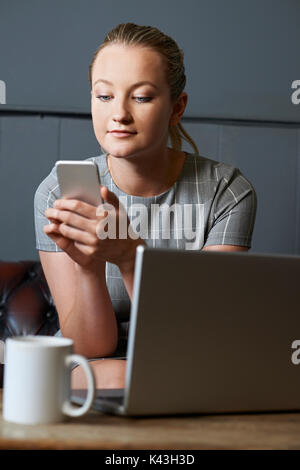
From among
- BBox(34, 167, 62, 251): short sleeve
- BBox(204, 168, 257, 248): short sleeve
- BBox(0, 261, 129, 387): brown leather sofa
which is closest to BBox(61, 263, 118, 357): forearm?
BBox(34, 167, 62, 251): short sleeve

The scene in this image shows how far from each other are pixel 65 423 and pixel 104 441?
0.08 metres

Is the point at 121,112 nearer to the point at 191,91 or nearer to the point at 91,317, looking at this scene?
the point at 91,317

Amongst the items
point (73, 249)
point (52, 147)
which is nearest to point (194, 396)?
point (73, 249)

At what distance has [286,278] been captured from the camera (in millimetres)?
743

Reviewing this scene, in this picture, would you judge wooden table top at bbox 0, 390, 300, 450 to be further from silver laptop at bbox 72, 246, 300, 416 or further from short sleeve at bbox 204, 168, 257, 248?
short sleeve at bbox 204, 168, 257, 248

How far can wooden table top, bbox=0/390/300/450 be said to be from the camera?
589mm

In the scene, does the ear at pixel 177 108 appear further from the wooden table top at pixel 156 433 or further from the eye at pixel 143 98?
the wooden table top at pixel 156 433

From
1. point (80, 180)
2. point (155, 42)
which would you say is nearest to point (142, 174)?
point (155, 42)

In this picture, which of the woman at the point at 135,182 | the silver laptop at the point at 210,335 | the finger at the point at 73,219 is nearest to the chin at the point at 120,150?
the woman at the point at 135,182

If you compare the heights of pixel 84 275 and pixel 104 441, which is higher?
pixel 84 275

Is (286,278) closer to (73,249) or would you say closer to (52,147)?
(73,249)

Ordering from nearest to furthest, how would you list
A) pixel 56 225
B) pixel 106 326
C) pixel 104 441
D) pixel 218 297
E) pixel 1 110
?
1. pixel 104 441
2. pixel 218 297
3. pixel 56 225
4. pixel 106 326
5. pixel 1 110

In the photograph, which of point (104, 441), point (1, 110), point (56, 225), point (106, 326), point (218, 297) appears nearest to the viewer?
point (104, 441)
